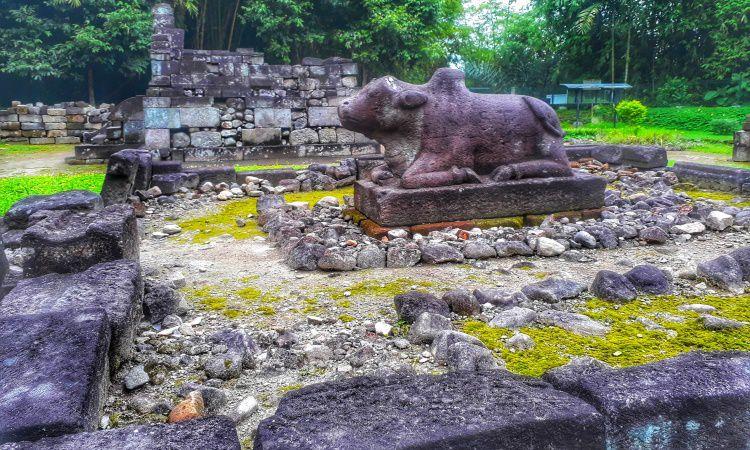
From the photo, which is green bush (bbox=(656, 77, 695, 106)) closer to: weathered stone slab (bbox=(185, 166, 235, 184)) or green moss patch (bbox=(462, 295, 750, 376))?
weathered stone slab (bbox=(185, 166, 235, 184))

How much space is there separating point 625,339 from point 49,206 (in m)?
4.91

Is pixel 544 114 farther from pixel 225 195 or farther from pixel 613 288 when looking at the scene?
pixel 225 195

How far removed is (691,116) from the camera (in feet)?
69.1

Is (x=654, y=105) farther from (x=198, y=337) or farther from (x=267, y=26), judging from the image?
(x=198, y=337)

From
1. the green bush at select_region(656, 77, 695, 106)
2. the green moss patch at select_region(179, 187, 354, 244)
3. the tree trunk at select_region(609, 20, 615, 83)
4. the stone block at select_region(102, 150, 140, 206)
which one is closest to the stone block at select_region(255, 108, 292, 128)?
the green moss patch at select_region(179, 187, 354, 244)

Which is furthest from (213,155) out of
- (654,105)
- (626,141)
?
(654,105)

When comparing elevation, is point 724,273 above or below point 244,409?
above

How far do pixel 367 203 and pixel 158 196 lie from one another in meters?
3.64

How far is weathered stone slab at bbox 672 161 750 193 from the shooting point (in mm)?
7711

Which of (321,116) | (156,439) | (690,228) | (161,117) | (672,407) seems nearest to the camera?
(156,439)

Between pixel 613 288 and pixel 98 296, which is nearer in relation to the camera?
pixel 98 296

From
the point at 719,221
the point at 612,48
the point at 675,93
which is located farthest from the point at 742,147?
the point at 612,48

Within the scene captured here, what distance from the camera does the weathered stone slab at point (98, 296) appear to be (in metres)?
2.76

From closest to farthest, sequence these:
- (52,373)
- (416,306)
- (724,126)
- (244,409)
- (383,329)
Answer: (52,373) < (244,409) < (383,329) < (416,306) < (724,126)
